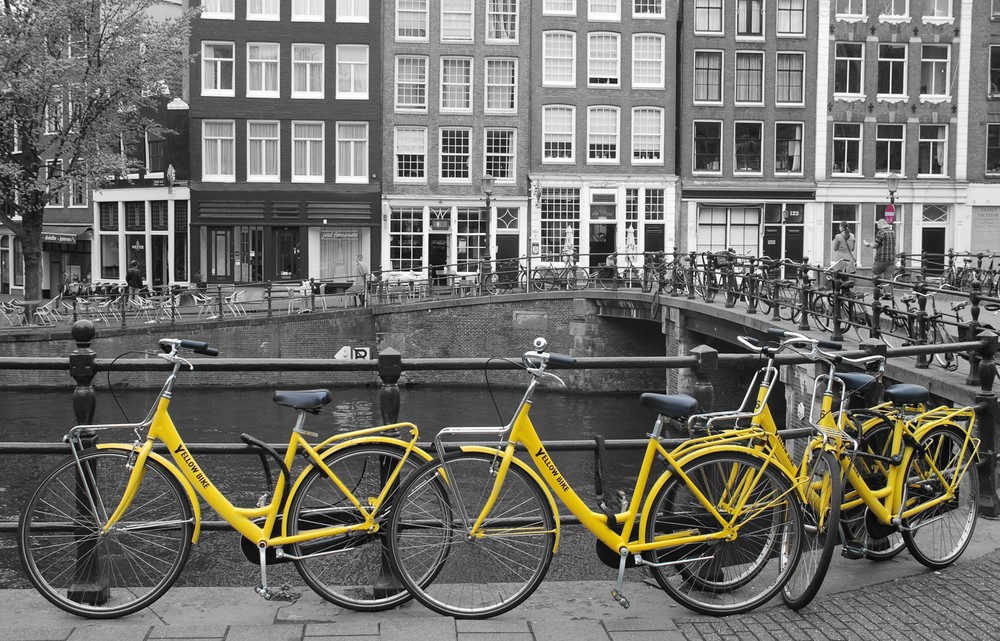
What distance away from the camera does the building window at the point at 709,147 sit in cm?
3834

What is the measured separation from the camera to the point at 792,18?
38.7m

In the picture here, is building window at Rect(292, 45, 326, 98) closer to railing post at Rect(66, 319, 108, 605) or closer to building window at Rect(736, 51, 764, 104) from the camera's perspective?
building window at Rect(736, 51, 764, 104)

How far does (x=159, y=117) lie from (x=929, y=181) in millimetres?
26867

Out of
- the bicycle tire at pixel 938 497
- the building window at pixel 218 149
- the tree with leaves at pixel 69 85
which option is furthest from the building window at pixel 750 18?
the bicycle tire at pixel 938 497

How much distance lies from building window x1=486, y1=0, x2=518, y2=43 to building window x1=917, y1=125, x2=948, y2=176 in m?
15.0

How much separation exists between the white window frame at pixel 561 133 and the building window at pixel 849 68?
9.52 meters

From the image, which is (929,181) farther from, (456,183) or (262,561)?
(262,561)

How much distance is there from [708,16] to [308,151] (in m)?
14.6

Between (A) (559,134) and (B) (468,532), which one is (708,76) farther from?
(B) (468,532)

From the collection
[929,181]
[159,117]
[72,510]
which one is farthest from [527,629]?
[929,181]

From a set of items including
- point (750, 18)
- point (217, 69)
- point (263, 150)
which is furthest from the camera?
point (750, 18)

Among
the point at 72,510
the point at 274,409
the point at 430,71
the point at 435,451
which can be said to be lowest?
the point at 274,409

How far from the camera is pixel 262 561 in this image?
442 centimetres

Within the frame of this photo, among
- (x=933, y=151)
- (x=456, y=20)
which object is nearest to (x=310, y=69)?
(x=456, y=20)
